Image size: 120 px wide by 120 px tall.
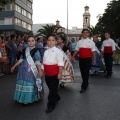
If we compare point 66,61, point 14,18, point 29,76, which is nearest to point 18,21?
point 14,18

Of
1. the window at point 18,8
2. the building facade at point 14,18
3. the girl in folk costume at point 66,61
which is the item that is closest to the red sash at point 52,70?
the girl in folk costume at point 66,61

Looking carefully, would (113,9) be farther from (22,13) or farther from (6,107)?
(6,107)

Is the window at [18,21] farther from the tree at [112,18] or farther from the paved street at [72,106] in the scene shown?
the paved street at [72,106]

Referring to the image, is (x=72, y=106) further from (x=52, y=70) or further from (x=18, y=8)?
(x=18, y=8)

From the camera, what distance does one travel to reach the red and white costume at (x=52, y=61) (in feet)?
18.4

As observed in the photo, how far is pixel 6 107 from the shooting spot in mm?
6004

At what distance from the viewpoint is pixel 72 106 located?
609 centimetres

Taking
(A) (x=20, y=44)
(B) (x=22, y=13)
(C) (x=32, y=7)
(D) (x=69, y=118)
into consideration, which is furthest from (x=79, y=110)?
(C) (x=32, y=7)

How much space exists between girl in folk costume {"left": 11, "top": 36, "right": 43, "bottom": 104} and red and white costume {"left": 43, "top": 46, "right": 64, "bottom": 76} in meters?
0.31

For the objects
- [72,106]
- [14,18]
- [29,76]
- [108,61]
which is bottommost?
[72,106]

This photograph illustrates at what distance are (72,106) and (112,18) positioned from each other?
149 feet

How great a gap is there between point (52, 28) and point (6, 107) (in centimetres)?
5014

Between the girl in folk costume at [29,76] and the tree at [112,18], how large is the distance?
4285 centimetres

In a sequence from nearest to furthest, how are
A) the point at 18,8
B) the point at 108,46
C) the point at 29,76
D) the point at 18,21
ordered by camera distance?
the point at 29,76
the point at 108,46
the point at 18,8
the point at 18,21
